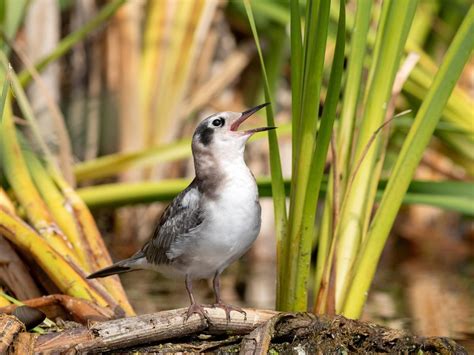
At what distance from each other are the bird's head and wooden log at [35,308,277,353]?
0.61 metres

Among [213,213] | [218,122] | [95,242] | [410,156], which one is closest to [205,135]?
[218,122]

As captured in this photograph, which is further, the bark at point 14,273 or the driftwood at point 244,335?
the bark at point 14,273

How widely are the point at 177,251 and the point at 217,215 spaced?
0.26 metres

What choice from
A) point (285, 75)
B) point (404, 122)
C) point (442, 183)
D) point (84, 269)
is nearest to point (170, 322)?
point (84, 269)

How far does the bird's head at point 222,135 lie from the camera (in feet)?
12.0

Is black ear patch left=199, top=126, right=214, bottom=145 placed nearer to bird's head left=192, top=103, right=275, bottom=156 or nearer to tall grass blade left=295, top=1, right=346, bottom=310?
bird's head left=192, top=103, right=275, bottom=156

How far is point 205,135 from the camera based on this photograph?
3717 mm

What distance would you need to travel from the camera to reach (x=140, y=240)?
7047 millimetres

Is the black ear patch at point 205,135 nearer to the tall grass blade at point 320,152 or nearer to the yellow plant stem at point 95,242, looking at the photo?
the tall grass blade at point 320,152

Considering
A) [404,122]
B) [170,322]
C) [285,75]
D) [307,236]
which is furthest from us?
[285,75]

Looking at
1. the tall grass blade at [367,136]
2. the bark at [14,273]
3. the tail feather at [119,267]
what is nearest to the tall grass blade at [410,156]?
the tall grass blade at [367,136]

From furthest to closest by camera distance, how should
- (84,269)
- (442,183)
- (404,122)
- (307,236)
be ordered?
(404,122) < (442,183) < (84,269) < (307,236)

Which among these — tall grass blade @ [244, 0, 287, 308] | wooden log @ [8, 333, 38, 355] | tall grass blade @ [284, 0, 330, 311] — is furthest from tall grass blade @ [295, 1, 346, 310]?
wooden log @ [8, 333, 38, 355]

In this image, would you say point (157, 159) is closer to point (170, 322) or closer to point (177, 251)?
point (177, 251)
